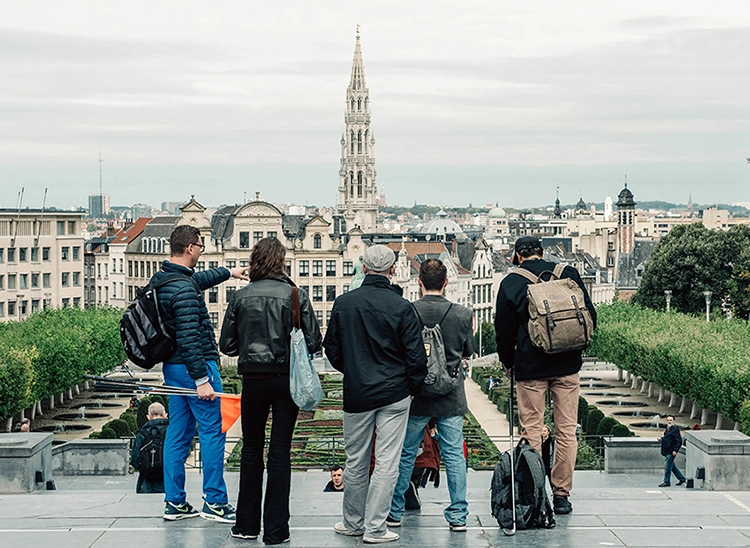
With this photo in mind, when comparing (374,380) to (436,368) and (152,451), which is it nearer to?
(436,368)

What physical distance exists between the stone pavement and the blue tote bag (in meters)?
1.34

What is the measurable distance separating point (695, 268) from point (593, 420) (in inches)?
1591

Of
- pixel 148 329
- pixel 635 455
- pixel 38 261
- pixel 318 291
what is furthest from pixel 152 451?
pixel 318 291

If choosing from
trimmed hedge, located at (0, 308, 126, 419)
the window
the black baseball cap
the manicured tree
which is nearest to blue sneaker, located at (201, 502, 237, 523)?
the black baseball cap

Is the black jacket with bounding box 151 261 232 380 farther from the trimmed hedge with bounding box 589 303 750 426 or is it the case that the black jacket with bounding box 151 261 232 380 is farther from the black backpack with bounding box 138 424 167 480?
the trimmed hedge with bounding box 589 303 750 426

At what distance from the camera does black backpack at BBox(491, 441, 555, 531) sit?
11797 mm

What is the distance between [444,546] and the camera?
11203mm

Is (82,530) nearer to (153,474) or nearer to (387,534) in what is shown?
(387,534)

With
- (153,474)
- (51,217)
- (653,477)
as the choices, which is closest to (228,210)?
(51,217)

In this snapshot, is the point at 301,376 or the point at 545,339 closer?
the point at 301,376

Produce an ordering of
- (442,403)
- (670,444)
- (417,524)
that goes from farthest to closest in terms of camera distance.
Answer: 1. (670,444)
2. (417,524)
3. (442,403)

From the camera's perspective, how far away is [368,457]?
11.7 metres

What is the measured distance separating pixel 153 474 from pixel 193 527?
4307 millimetres

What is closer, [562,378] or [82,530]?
[82,530]
